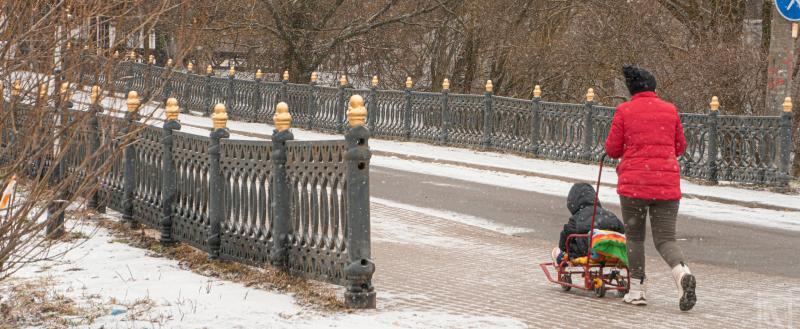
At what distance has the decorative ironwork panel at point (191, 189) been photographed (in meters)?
10.6

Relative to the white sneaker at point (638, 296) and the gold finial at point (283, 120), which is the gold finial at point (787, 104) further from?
the gold finial at point (283, 120)

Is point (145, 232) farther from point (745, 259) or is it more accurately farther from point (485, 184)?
point (485, 184)

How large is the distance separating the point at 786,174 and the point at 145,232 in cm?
1059

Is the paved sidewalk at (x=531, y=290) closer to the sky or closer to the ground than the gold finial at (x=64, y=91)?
closer to the ground

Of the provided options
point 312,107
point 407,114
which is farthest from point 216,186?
point 312,107

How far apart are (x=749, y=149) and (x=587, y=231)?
34.8ft

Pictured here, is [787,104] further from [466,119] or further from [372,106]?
[372,106]

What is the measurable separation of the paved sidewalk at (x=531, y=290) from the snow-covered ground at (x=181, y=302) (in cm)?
43

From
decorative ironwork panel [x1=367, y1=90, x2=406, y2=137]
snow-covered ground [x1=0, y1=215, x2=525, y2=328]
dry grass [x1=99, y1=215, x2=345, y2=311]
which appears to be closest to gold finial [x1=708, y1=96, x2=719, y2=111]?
decorative ironwork panel [x1=367, y1=90, x2=406, y2=137]

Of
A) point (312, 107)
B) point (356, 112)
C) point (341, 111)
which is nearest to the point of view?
point (356, 112)

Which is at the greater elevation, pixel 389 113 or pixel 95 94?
pixel 95 94

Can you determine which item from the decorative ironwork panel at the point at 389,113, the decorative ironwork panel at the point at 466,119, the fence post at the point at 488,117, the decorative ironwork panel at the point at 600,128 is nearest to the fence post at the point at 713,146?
the decorative ironwork panel at the point at 600,128

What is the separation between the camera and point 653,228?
8758 mm

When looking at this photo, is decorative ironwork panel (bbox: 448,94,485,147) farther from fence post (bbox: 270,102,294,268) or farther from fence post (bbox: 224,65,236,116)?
fence post (bbox: 270,102,294,268)
